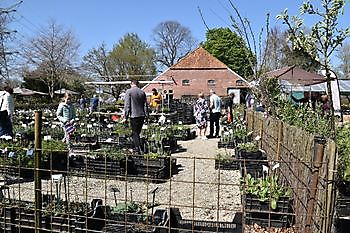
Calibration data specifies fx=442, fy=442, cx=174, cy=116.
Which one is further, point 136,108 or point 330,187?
point 136,108

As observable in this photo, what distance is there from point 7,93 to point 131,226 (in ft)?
22.2

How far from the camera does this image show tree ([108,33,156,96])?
190 ft

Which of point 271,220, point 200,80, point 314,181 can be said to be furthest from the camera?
point 200,80

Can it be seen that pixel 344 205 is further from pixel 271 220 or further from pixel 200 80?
pixel 200 80

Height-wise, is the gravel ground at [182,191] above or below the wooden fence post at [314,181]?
below

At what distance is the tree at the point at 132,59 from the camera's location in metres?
57.8

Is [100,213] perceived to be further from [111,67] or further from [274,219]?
[111,67]

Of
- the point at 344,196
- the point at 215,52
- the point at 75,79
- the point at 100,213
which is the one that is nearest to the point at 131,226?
the point at 100,213

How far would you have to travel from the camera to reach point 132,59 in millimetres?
57969

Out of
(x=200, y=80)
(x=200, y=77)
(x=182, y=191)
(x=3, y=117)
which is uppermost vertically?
(x=200, y=77)

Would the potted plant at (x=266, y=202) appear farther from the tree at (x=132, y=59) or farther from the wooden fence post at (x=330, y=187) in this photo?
the tree at (x=132, y=59)

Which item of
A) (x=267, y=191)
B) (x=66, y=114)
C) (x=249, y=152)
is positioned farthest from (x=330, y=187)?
(x=66, y=114)

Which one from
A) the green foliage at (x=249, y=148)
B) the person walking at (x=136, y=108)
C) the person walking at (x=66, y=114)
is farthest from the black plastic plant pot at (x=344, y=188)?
the person walking at (x=66, y=114)

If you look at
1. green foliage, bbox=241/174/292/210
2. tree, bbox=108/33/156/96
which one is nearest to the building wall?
tree, bbox=108/33/156/96
